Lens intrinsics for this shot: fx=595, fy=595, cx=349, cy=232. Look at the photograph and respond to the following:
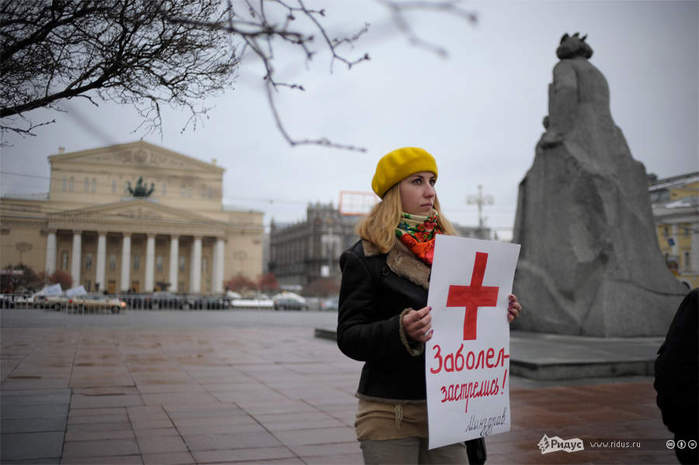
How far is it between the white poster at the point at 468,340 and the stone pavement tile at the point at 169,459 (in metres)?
2.64

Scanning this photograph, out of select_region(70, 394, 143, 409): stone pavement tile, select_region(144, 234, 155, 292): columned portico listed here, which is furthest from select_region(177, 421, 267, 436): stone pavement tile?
select_region(144, 234, 155, 292): columned portico

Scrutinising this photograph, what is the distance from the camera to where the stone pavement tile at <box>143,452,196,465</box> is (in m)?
4.25

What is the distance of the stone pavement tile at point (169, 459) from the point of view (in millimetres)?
4246

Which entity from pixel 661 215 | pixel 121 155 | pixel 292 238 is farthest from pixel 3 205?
pixel 292 238

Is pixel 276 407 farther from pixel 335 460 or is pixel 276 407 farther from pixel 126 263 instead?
pixel 126 263

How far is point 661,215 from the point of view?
22.0 m

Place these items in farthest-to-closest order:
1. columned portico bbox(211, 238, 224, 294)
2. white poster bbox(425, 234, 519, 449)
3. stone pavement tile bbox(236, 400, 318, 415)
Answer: columned portico bbox(211, 238, 224, 294)
stone pavement tile bbox(236, 400, 318, 415)
white poster bbox(425, 234, 519, 449)

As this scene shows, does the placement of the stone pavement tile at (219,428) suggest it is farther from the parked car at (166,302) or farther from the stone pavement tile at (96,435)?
the parked car at (166,302)

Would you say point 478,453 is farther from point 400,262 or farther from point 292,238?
point 292,238

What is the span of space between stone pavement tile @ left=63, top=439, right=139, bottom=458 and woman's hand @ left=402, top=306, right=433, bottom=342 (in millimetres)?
3288

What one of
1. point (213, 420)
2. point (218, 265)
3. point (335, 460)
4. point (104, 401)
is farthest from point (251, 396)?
point (218, 265)

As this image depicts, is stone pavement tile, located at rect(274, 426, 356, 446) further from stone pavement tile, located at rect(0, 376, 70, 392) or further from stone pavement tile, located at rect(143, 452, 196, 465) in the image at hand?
stone pavement tile, located at rect(0, 376, 70, 392)

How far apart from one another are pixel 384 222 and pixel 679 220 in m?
22.4

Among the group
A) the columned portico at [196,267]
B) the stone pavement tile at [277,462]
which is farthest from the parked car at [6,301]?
the columned portico at [196,267]
